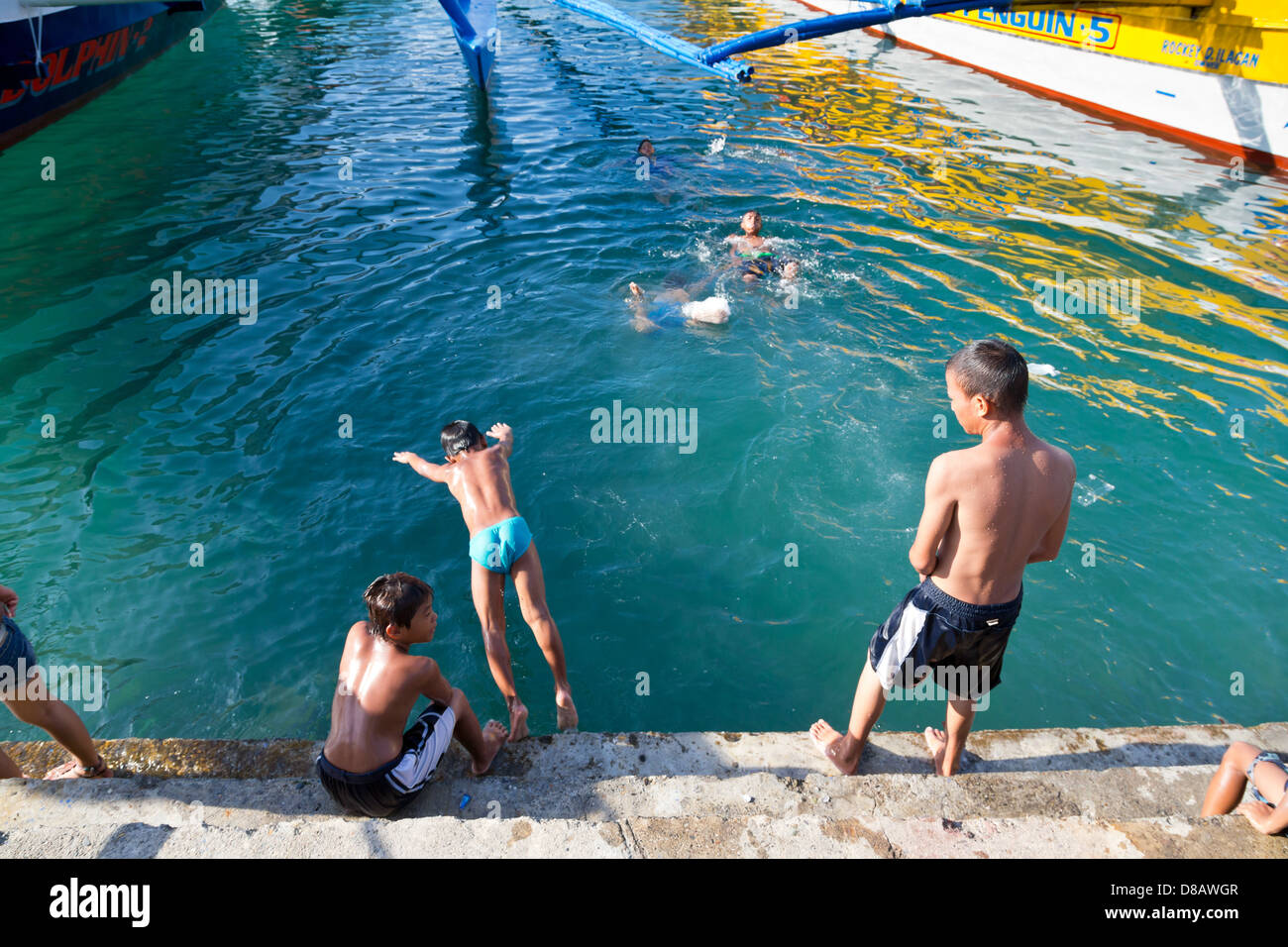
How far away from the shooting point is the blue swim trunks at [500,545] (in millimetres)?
4246

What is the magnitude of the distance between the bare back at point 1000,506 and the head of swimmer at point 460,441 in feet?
9.17

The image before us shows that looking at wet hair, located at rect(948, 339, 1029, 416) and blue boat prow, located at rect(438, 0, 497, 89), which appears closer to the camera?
wet hair, located at rect(948, 339, 1029, 416)

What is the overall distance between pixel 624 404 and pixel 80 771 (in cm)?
470

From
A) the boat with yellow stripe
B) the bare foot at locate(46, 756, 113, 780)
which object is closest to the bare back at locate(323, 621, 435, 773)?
the bare foot at locate(46, 756, 113, 780)

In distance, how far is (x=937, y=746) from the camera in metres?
3.64

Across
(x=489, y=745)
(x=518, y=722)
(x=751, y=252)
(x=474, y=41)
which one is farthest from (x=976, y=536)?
(x=474, y=41)

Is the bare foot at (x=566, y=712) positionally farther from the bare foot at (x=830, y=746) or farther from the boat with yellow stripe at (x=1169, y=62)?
the boat with yellow stripe at (x=1169, y=62)

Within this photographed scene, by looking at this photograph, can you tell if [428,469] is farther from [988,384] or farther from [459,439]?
[988,384]

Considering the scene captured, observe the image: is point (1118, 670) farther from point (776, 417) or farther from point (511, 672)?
point (511, 672)

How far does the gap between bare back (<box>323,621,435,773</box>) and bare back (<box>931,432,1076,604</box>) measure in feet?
7.78

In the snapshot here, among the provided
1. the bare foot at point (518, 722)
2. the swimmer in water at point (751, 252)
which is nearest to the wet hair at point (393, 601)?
the bare foot at point (518, 722)

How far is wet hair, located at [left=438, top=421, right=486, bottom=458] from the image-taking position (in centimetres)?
460

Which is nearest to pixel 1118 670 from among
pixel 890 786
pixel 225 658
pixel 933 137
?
pixel 890 786

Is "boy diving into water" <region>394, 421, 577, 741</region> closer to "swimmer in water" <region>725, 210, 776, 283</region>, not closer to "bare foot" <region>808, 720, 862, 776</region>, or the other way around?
"bare foot" <region>808, 720, 862, 776</region>
